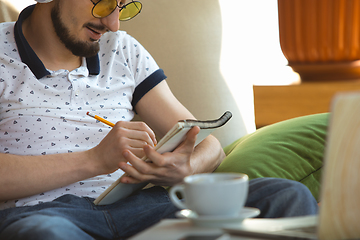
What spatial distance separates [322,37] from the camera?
1.66m

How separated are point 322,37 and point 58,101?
1.09 meters

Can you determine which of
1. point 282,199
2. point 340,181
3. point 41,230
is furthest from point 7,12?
point 340,181

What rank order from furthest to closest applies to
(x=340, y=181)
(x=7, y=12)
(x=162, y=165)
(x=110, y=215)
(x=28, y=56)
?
1. (x=7, y=12)
2. (x=28, y=56)
3. (x=162, y=165)
4. (x=110, y=215)
5. (x=340, y=181)

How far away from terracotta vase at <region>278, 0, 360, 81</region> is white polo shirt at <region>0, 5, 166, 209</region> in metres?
0.71

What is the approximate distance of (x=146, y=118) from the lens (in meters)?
1.33

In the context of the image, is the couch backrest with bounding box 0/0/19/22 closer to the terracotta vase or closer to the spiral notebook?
the spiral notebook

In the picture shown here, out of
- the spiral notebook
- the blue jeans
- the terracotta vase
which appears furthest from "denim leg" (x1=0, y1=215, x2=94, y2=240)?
the terracotta vase

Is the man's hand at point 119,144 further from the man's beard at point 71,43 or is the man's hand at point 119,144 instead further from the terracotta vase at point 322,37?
the terracotta vase at point 322,37

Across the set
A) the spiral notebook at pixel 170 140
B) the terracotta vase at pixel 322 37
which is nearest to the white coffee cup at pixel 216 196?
the spiral notebook at pixel 170 140

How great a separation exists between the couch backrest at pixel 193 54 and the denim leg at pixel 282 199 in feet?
2.16

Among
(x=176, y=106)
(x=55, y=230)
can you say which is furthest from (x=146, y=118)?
(x=55, y=230)

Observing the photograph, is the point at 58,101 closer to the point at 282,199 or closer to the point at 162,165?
the point at 162,165

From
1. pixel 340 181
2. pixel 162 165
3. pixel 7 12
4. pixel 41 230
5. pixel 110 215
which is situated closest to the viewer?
pixel 340 181

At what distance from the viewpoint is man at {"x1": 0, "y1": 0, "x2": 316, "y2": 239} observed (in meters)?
0.80
